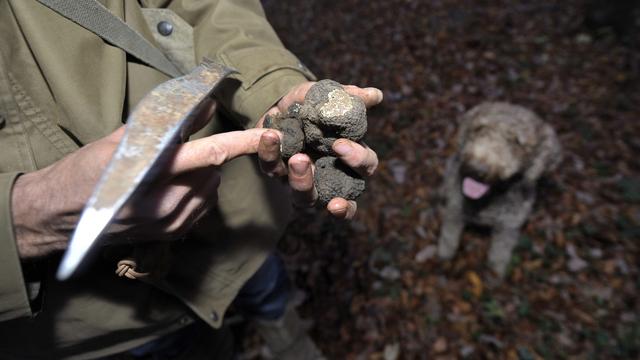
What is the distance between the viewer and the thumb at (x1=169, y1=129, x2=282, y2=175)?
1.14m

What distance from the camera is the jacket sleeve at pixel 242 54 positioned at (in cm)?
170

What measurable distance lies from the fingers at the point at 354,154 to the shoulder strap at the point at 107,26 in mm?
837

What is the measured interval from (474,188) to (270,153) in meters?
2.26

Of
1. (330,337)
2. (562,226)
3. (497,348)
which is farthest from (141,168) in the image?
(562,226)

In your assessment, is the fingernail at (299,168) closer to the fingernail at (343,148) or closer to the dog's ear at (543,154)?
the fingernail at (343,148)

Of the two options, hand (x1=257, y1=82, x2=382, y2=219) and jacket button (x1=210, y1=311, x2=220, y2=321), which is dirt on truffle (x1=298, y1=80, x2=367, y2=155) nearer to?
hand (x1=257, y1=82, x2=382, y2=219)

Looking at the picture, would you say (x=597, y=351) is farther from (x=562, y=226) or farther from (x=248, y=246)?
(x=248, y=246)

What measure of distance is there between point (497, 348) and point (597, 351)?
77 centimetres

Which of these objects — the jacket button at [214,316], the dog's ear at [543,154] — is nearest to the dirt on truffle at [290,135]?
the jacket button at [214,316]

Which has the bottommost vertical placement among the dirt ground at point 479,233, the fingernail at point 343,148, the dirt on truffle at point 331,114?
the dirt ground at point 479,233

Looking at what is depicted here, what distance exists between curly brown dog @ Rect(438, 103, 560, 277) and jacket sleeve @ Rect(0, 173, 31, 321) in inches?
107

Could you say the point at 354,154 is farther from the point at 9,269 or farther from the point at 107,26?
the point at 9,269

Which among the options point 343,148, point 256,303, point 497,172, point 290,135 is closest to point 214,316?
point 256,303

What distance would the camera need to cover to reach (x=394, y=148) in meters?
5.02
